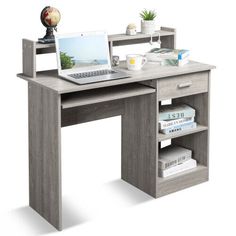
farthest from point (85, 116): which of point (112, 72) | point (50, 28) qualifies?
point (50, 28)

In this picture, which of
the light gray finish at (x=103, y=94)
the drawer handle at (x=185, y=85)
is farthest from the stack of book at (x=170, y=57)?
the light gray finish at (x=103, y=94)

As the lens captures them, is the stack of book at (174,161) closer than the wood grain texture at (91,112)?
No

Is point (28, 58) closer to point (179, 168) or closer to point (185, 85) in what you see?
point (185, 85)

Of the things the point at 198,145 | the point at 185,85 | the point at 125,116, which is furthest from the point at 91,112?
the point at 198,145

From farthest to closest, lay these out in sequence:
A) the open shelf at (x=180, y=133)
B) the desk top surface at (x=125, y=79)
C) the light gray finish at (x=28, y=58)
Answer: the open shelf at (x=180, y=133), the light gray finish at (x=28, y=58), the desk top surface at (x=125, y=79)

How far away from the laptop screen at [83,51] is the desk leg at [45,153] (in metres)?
0.29

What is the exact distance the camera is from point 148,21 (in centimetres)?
439

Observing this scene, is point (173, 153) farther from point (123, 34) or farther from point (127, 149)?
point (123, 34)

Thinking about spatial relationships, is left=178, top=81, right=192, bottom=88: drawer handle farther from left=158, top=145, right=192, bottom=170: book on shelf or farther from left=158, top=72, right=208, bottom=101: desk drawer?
left=158, top=145, right=192, bottom=170: book on shelf

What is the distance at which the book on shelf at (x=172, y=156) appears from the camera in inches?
172

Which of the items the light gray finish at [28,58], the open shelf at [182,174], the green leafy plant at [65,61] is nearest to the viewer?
the light gray finish at [28,58]

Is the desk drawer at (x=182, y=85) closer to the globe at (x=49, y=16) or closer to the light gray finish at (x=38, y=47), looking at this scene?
the light gray finish at (x=38, y=47)

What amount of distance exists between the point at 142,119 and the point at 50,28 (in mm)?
885

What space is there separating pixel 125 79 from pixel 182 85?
485 mm
